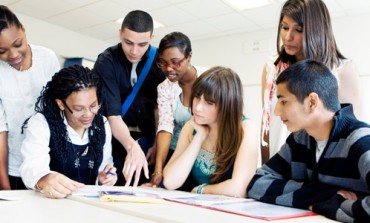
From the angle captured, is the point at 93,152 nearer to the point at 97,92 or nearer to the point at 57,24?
the point at 97,92

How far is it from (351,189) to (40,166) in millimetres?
975

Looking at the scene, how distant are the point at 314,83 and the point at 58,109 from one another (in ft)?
3.29

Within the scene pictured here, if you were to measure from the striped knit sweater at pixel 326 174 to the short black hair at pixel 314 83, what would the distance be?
0.16ft

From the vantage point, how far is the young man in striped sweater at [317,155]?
0.88m

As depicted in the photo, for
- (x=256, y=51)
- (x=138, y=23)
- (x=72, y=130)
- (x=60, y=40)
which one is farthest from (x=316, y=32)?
(x=60, y=40)

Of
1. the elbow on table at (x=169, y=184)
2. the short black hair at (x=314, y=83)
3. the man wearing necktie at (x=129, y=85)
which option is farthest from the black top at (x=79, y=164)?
the short black hair at (x=314, y=83)

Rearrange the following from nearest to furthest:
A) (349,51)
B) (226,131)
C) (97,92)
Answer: (226,131)
(97,92)
(349,51)

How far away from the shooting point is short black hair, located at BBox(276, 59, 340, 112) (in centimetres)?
102

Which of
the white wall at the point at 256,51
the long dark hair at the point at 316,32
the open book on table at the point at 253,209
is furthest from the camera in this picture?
the white wall at the point at 256,51

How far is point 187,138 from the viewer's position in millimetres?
1540

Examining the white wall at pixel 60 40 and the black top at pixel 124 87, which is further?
the white wall at pixel 60 40

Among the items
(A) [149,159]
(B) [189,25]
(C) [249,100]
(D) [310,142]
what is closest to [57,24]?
(B) [189,25]

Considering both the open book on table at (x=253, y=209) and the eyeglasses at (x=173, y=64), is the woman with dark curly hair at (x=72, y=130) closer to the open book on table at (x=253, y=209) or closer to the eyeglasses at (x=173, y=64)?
the eyeglasses at (x=173, y=64)

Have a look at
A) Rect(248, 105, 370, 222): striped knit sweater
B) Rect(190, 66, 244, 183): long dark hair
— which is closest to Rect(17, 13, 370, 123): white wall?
Rect(190, 66, 244, 183): long dark hair
